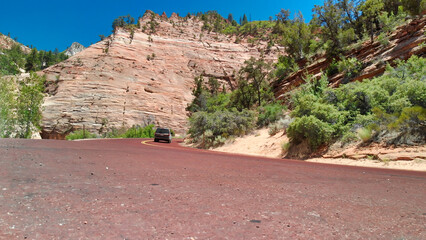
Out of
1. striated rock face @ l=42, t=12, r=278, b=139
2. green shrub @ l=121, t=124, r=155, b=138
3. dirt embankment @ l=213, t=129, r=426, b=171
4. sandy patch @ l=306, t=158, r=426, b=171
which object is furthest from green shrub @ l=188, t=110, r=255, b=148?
striated rock face @ l=42, t=12, r=278, b=139

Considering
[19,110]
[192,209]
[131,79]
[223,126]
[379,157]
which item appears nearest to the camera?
[192,209]

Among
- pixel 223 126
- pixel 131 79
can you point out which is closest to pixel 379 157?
pixel 223 126

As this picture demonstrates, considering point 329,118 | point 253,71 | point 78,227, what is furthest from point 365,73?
point 78,227

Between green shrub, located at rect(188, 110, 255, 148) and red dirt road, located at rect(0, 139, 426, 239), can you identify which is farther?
green shrub, located at rect(188, 110, 255, 148)

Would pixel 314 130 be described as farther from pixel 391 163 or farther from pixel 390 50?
pixel 390 50

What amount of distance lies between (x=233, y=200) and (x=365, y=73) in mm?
19281

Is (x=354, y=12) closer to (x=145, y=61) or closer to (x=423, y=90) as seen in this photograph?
(x=423, y=90)

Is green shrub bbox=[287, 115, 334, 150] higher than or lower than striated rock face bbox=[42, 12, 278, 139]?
lower

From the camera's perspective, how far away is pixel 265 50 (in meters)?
69.4

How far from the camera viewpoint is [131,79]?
49188mm

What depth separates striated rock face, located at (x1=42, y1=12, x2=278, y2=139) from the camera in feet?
138

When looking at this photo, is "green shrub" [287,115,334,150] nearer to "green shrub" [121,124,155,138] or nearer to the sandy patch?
the sandy patch

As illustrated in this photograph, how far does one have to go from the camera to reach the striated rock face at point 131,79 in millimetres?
41969

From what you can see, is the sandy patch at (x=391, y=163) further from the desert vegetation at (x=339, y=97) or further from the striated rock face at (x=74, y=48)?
the striated rock face at (x=74, y=48)
